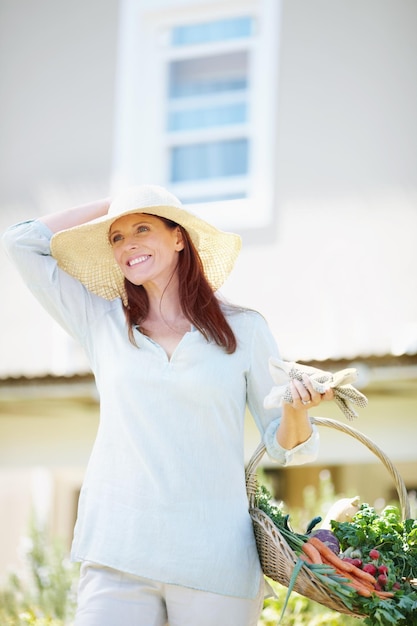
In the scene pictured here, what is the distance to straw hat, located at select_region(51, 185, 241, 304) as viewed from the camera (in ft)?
9.91

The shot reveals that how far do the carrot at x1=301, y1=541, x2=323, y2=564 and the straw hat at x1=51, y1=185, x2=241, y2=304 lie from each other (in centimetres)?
95

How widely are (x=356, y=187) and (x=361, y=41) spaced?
1.06 metres

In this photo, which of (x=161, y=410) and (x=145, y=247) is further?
(x=145, y=247)

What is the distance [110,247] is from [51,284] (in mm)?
254

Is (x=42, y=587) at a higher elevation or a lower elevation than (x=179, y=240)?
lower

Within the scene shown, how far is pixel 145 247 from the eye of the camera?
302cm

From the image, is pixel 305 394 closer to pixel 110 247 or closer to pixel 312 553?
pixel 312 553

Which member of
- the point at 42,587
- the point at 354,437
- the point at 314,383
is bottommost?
the point at 42,587

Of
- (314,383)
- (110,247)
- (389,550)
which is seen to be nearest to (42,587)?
(110,247)

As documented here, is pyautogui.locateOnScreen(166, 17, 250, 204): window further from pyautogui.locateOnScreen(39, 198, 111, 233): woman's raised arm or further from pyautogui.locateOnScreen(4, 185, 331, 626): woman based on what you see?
pyautogui.locateOnScreen(4, 185, 331, 626): woman

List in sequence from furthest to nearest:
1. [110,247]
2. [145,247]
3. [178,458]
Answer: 1. [110,247]
2. [145,247]
3. [178,458]

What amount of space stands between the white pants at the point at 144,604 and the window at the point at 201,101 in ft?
15.6

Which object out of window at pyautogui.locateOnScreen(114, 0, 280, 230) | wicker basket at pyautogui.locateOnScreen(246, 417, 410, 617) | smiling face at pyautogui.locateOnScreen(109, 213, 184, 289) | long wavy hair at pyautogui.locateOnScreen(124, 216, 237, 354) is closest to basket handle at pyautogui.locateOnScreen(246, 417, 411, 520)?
wicker basket at pyautogui.locateOnScreen(246, 417, 410, 617)

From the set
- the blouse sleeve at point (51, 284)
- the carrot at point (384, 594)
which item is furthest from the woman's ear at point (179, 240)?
the carrot at point (384, 594)
